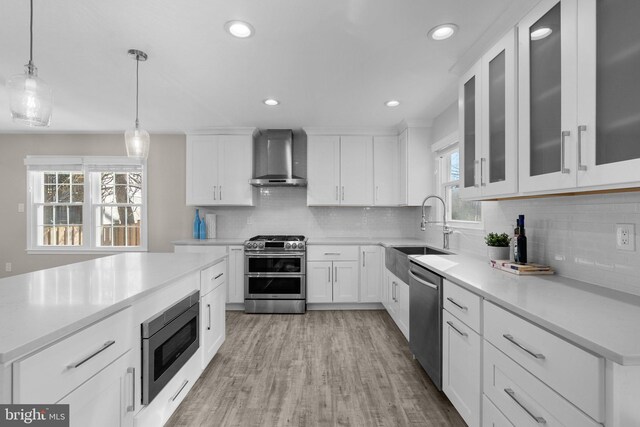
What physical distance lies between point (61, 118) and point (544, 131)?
4.95 metres

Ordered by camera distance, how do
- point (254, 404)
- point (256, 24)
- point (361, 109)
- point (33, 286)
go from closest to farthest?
point (33, 286), point (256, 24), point (254, 404), point (361, 109)

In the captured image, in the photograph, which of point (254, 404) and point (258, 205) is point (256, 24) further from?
point (258, 205)

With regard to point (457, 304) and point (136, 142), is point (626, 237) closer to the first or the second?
point (457, 304)

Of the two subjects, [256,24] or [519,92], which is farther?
[256,24]

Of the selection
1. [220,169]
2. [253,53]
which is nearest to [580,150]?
[253,53]

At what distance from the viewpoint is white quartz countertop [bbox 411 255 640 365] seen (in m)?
0.88

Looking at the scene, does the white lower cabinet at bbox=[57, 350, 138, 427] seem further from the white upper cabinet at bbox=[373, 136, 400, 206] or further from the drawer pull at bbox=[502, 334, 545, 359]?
the white upper cabinet at bbox=[373, 136, 400, 206]

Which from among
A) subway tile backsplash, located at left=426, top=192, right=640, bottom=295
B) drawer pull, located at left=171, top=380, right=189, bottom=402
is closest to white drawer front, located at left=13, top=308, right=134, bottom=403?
drawer pull, located at left=171, top=380, right=189, bottom=402

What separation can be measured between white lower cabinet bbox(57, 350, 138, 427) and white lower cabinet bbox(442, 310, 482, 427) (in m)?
1.65

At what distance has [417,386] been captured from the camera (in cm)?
226

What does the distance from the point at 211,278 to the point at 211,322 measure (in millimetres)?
355

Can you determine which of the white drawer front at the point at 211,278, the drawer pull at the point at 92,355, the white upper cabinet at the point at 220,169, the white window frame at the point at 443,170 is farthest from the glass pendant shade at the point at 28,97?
the white window frame at the point at 443,170

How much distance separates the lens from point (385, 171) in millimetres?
4266

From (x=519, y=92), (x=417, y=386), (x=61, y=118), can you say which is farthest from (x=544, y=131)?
(x=61, y=118)
